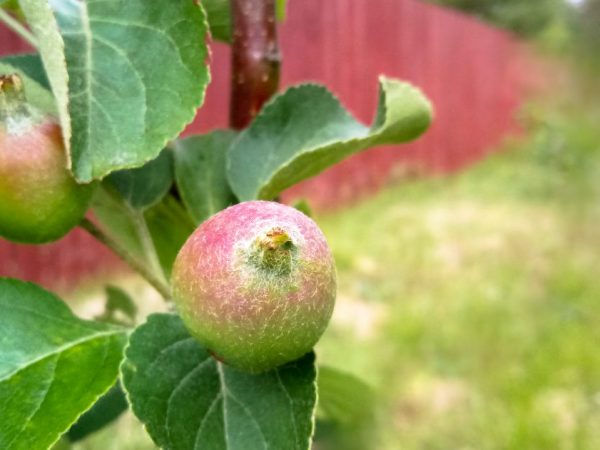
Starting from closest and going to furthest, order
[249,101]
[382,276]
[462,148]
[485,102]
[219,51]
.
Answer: [249,101]
[382,276]
[219,51]
[462,148]
[485,102]

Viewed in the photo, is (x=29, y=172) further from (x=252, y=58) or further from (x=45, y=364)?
(x=252, y=58)

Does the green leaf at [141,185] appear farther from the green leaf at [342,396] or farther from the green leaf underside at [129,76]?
the green leaf at [342,396]

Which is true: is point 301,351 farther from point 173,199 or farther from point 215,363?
point 173,199

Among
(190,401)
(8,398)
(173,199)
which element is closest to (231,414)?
(190,401)

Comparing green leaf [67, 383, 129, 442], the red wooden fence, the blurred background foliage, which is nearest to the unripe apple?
green leaf [67, 383, 129, 442]

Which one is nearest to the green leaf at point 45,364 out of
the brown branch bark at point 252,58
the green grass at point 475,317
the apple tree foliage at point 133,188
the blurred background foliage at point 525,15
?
the apple tree foliage at point 133,188

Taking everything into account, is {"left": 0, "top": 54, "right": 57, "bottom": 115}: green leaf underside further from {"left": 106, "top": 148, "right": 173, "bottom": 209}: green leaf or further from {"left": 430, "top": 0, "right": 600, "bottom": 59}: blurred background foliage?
{"left": 430, "top": 0, "right": 600, "bottom": 59}: blurred background foliage

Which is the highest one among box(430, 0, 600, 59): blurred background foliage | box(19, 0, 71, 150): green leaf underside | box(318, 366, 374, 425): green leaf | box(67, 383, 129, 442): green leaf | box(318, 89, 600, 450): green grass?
box(19, 0, 71, 150): green leaf underside
